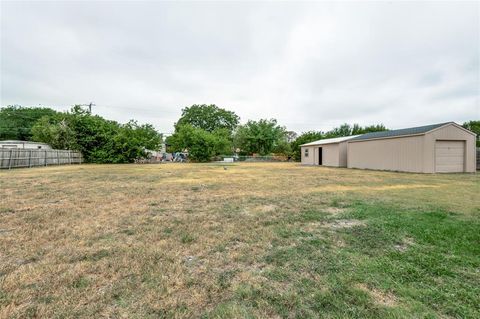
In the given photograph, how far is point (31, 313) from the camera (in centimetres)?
145

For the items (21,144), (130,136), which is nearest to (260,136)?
(130,136)

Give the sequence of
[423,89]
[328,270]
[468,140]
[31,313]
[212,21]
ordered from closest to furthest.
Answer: [31,313] < [328,270] < [212,21] < [468,140] < [423,89]

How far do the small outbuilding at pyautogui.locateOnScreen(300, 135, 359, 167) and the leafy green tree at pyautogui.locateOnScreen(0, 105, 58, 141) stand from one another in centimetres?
3958

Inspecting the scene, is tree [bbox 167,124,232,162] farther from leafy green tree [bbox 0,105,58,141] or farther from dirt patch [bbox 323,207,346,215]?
leafy green tree [bbox 0,105,58,141]

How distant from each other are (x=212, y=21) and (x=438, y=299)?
12.4 meters

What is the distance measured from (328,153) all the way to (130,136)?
19.9 m

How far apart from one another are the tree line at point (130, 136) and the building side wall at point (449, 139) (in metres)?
16.4

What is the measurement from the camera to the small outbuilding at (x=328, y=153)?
59.0 feet

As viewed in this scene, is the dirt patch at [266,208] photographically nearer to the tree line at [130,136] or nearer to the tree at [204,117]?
the tree line at [130,136]

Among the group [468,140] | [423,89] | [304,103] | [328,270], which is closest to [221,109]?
[304,103]

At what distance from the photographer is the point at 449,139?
11.7m

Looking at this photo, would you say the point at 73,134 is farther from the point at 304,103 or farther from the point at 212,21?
the point at 304,103

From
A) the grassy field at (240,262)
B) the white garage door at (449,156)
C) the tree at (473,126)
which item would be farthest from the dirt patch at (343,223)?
the tree at (473,126)

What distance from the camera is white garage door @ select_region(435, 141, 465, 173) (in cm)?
1161
